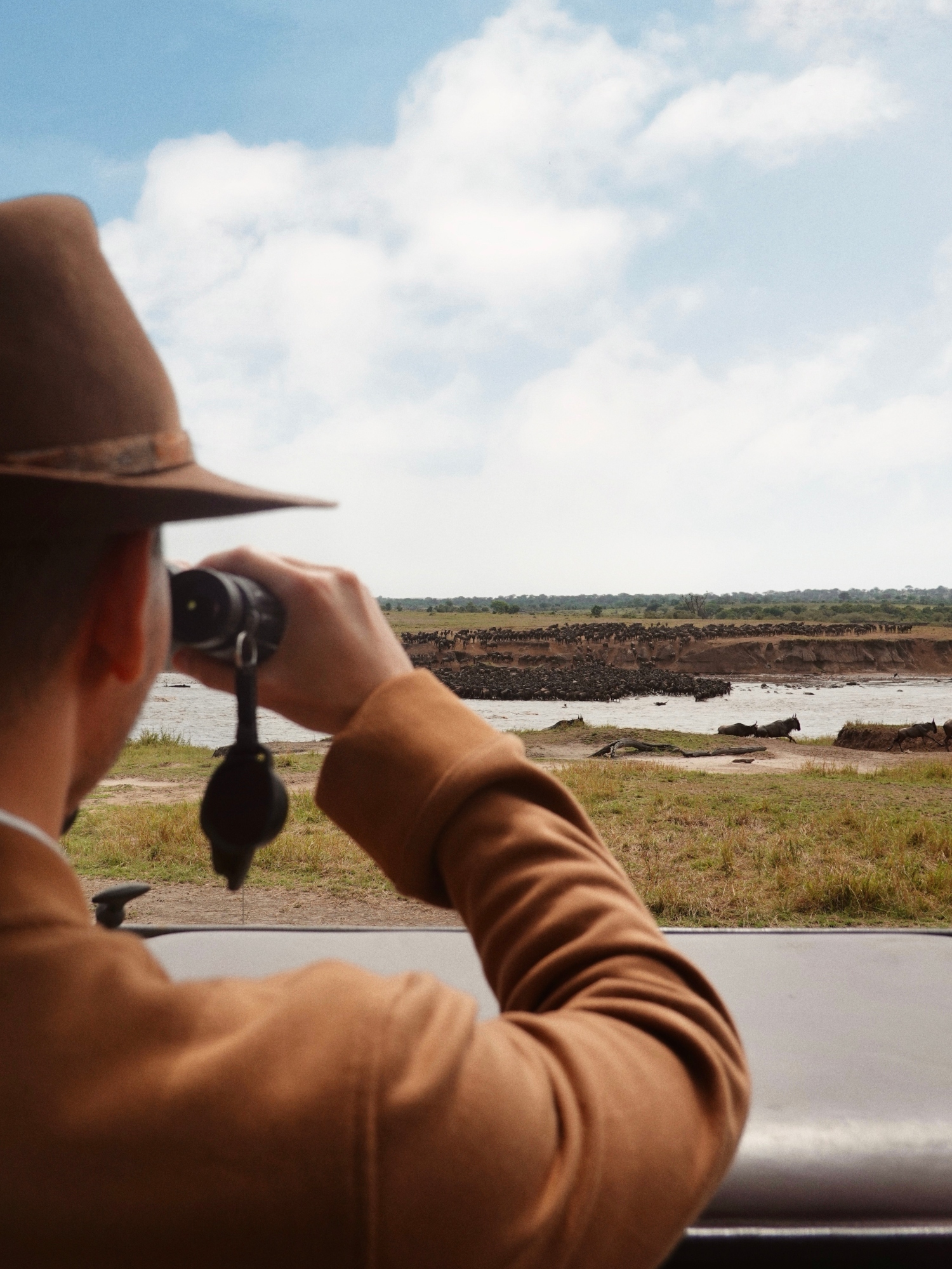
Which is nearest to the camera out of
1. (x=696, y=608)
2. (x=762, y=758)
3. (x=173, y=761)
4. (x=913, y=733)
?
(x=173, y=761)

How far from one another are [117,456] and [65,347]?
0.09 m

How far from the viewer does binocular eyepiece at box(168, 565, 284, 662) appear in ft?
3.21

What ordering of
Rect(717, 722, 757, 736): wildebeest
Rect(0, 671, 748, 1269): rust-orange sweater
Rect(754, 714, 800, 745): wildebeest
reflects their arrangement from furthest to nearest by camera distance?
Rect(754, 714, 800, 745): wildebeest
Rect(717, 722, 757, 736): wildebeest
Rect(0, 671, 748, 1269): rust-orange sweater

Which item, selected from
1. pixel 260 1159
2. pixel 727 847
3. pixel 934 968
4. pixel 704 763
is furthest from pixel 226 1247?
pixel 704 763

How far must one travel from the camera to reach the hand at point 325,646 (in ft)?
3.24

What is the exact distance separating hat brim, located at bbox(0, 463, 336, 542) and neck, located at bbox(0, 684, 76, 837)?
0.12m

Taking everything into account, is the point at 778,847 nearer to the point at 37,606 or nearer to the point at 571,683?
the point at 37,606

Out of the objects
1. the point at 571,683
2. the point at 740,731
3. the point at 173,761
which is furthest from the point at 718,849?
the point at 571,683

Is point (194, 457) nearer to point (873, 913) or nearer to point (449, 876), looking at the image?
point (449, 876)

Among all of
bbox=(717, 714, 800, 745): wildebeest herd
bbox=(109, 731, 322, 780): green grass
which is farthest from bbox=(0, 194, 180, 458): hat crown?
bbox=(717, 714, 800, 745): wildebeest herd

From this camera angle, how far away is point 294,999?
66 cm

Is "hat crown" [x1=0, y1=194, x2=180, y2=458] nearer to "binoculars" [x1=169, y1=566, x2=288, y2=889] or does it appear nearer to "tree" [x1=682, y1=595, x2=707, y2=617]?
"binoculars" [x1=169, y1=566, x2=288, y2=889]

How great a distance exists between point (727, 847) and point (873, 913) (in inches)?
64.7

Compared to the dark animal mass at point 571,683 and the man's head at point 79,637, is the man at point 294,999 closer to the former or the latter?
the man's head at point 79,637
